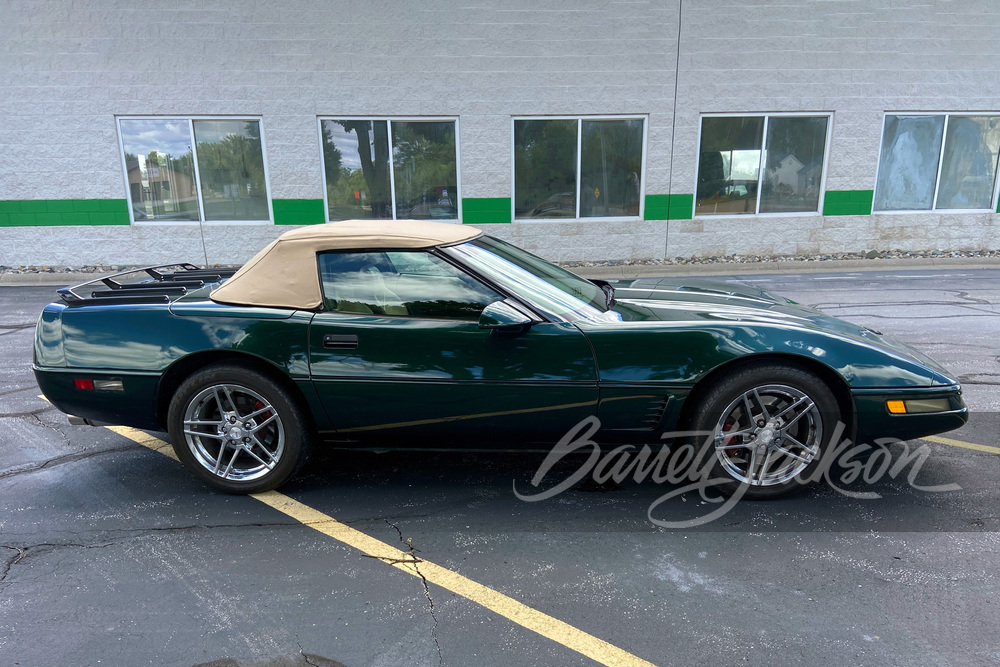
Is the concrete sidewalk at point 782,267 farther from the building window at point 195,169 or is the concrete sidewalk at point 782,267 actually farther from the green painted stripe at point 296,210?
the green painted stripe at point 296,210

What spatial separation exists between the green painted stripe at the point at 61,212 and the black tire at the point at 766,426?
12810mm

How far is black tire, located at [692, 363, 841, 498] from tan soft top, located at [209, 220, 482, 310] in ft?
5.46

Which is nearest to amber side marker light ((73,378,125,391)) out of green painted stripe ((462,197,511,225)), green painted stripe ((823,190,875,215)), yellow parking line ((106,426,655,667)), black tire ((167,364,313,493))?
black tire ((167,364,313,493))

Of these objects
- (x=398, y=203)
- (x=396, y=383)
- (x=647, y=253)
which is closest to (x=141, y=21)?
(x=398, y=203)

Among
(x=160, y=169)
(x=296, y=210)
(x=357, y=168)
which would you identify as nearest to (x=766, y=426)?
(x=357, y=168)

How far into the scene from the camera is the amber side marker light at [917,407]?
3.04 meters

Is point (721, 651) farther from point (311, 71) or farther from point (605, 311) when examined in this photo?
point (311, 71)

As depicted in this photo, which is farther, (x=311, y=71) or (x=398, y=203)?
(x=398, y=203)

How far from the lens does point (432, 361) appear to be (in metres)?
3.11

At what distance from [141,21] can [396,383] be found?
11690 mm

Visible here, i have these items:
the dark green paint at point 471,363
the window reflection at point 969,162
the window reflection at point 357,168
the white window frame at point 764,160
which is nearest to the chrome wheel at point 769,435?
the dark green paint at point 471,363

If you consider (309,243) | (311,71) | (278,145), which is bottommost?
(309,243)

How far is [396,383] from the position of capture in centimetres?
315

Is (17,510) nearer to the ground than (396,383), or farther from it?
nearer to the ground
